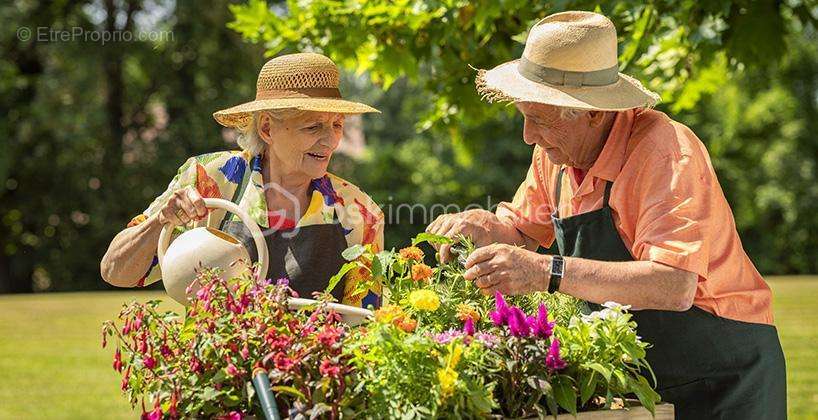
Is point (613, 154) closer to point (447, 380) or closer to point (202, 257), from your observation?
point (447, 380)

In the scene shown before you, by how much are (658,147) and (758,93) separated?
24554 millimetres

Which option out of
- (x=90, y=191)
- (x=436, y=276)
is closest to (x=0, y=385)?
(x=436, y=276)

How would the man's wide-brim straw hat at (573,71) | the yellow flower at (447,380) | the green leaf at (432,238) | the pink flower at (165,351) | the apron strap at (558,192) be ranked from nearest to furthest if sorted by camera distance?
the yellow flower at (447,380) < the pink flower at (165,351) < the green leaf at (432,238) < the man's wide-brim straw hat at (573,71) < the apron strap at (558,192)

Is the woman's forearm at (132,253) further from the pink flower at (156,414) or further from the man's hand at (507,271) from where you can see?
the man's hand at (507,271)

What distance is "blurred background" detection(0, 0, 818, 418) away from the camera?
5164 millimetres

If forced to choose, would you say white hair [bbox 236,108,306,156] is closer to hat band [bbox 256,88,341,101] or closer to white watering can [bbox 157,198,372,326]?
hat band [bbox 256,88,341,101]

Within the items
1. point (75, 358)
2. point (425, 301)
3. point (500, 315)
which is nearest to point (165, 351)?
point (425, 301)

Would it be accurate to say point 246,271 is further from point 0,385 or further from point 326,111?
point 0,385

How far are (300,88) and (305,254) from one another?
18.3 inches

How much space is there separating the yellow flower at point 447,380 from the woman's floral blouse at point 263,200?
86cm

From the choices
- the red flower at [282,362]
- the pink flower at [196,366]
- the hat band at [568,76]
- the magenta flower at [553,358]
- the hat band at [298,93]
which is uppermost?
the hat band at [568,76]

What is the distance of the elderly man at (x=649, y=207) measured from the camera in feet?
7.97

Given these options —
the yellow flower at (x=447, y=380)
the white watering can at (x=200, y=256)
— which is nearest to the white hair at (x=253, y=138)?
the white watering can at (x=200, y=256)

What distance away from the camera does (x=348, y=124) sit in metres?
22.0
